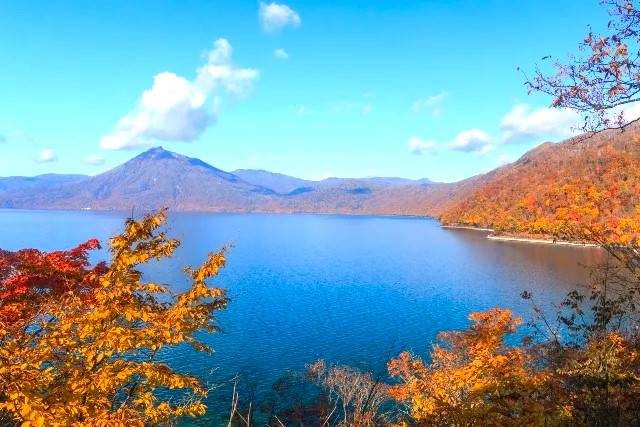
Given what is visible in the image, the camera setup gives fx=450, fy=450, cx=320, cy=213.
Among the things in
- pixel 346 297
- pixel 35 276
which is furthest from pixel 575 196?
pixel 35 276

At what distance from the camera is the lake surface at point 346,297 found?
34.8 metres

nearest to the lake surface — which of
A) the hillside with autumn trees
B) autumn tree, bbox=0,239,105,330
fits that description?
autumn tree, bbox=0,239,105,330

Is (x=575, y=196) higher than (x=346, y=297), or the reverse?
(x=575, y=196)

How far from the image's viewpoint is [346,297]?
5800 cm

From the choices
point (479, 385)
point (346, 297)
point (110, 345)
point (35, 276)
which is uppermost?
point (110, 345)

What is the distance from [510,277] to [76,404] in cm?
7269

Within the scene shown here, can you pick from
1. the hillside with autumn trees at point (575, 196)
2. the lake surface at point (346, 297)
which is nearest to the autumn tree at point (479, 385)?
the lake surface at point (346, 297)

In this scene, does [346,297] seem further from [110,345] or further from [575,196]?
[575,196]

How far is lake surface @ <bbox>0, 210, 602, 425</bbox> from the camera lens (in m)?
34.8

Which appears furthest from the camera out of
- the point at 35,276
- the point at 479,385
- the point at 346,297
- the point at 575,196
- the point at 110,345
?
the point at 575,196

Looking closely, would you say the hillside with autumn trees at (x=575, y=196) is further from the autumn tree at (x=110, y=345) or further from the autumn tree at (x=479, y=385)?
the autumn tree at (x=110, y=345)

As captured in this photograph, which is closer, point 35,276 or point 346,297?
point 35,276

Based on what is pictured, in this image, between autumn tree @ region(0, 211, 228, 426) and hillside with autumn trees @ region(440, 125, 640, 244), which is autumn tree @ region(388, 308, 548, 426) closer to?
autumn tree @ region(0, 211, 228, 426)

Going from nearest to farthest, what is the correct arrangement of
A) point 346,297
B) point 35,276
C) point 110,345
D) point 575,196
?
point 110,345, point 35,276, point 346,297, point 575,196
